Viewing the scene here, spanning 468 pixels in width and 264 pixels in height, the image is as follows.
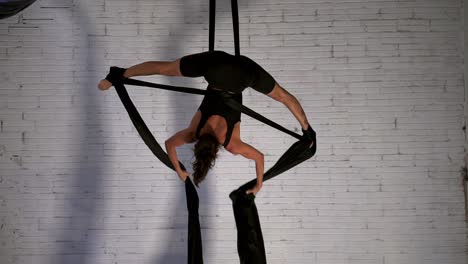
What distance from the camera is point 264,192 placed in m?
3.54

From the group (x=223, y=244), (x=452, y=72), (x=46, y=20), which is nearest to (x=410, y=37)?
(x=452, y=72)

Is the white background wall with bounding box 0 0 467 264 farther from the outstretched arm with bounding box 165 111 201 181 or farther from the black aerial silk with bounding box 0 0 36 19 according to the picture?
the black aerial silk with bounding box 0 0 36 19

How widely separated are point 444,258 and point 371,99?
1.41 metres

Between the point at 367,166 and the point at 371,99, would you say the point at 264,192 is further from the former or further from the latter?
the point at 371,99

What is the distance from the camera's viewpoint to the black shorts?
6.86ft

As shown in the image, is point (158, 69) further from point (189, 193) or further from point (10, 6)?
point (10, 6)

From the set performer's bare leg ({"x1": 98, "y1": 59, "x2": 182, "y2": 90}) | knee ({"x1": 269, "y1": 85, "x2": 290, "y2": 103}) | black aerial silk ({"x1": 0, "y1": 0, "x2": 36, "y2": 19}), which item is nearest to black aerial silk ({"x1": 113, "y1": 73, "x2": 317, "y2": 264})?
knee ({"x1": 269, "y1": 85, "x2": 290, "y2": 103})

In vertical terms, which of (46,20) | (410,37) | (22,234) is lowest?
(22,234)

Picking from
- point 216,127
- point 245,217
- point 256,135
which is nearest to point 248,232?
point 245,217

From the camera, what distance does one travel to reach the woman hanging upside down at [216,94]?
2109mm

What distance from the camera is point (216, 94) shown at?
7.14ft

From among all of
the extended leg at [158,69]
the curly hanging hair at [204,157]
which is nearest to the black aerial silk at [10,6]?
the extended leg at [158,69]

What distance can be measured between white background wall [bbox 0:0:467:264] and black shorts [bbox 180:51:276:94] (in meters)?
1.35

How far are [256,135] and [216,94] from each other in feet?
4.57
